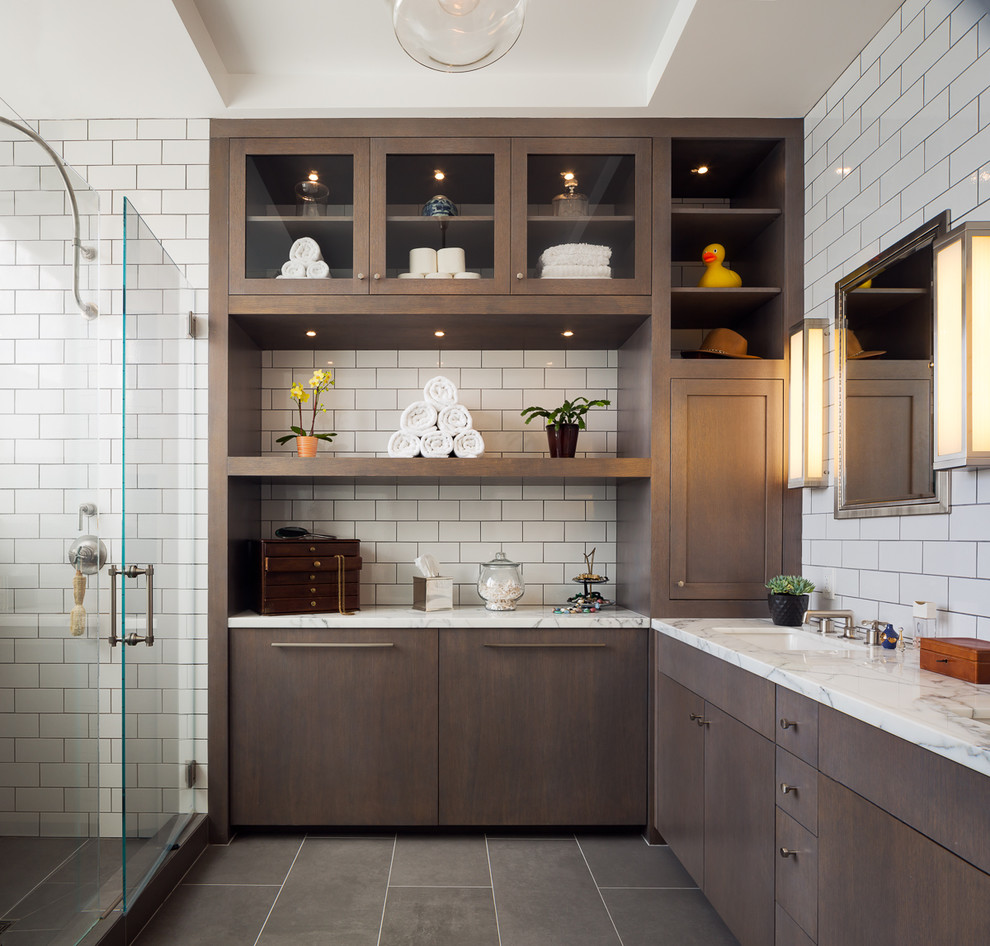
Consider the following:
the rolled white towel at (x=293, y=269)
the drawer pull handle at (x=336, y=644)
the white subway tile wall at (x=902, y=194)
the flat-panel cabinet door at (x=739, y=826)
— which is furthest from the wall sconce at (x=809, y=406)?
the rolled white towel at (x=293, y=269)

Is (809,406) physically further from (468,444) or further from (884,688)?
(884,688)

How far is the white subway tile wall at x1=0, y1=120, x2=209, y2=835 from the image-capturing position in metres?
1.68

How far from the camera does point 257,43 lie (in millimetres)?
2783

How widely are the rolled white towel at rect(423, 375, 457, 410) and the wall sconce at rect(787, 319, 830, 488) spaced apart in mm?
1332

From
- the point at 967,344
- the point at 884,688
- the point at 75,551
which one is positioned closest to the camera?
the point at 884,688

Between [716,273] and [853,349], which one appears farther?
[716,273]

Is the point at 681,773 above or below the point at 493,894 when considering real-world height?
above

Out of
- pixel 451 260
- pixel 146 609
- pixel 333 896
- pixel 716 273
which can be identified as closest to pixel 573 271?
pixel 451 260

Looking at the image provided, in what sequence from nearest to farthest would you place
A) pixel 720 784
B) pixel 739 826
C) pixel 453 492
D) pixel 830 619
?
pixel 739 826, pixel 720 784, pixel 830 619, pixel 453 492

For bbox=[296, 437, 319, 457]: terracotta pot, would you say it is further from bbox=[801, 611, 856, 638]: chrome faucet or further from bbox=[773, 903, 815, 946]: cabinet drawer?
bbox=[773, 903, 815, 946]: cabinet drawer

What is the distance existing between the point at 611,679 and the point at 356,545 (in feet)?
3.79

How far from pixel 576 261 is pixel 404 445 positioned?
1.00m

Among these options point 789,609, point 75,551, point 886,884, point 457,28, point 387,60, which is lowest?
point 886,884

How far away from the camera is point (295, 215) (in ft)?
9.99
